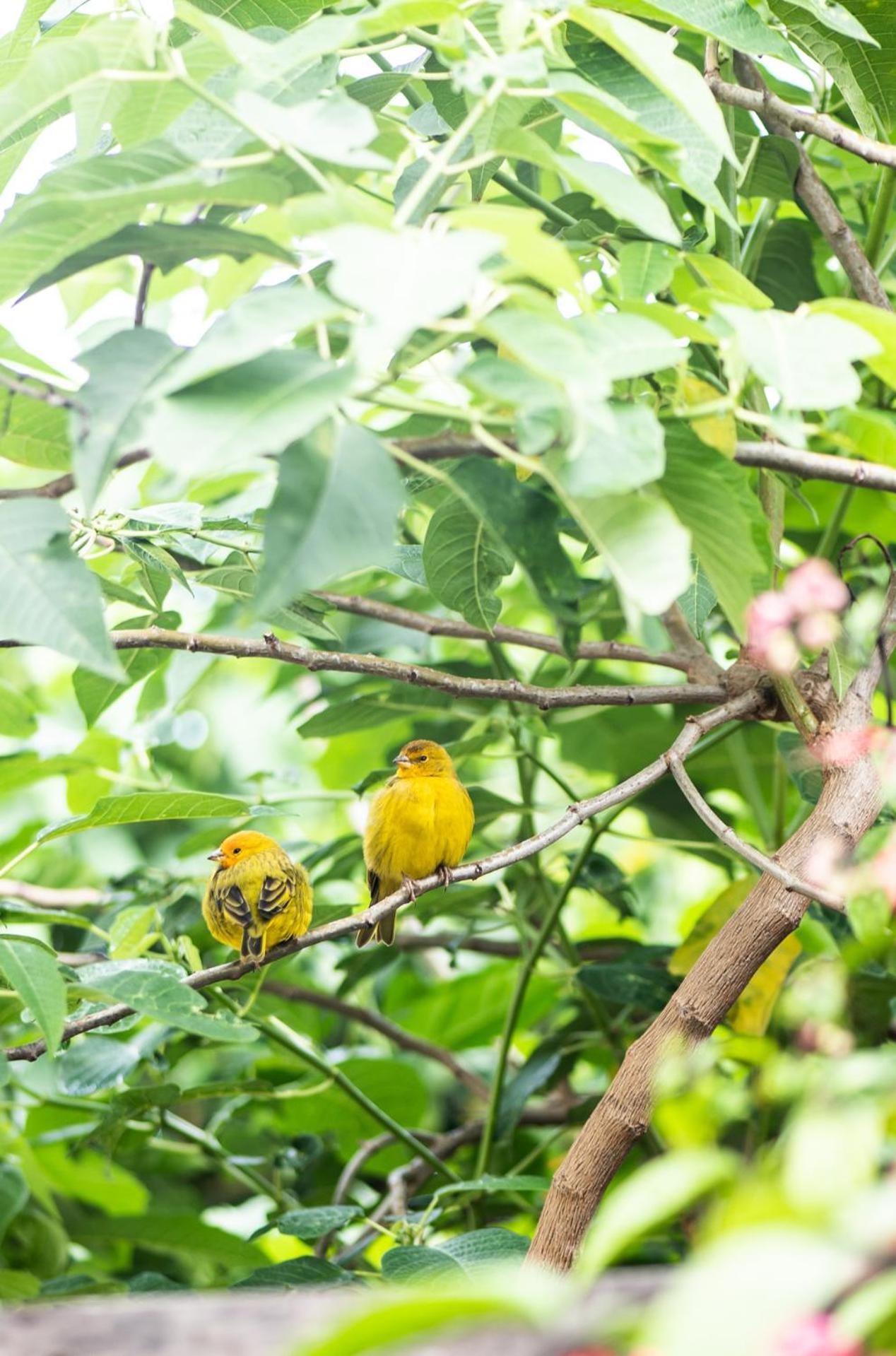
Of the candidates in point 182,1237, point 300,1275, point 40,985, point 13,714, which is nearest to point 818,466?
point 40,985

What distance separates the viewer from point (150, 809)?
170 centimetres

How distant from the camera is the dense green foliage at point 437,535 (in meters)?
0.87

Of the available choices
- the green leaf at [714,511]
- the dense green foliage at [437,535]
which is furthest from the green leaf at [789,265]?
the green leaf at [714,511]

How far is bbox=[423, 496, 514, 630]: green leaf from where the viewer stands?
5.01 ft

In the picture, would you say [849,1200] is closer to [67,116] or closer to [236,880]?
[67,116]

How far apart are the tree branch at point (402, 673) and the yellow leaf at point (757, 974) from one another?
20.2 inches

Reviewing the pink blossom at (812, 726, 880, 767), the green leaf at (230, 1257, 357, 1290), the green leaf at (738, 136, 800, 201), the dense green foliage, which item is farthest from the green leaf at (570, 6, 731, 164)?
the green leaf at (230, 1257, 357, 1290)

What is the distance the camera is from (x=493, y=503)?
3.67 feet

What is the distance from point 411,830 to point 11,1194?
1.04 metres

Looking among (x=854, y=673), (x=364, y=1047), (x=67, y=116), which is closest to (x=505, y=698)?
(x=854, y=673)

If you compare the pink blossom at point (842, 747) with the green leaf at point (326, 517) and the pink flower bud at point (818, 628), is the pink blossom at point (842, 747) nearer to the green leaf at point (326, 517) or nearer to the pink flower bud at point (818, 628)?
the pink flower bud at point (818, 628)

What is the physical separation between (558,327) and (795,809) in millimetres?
2088

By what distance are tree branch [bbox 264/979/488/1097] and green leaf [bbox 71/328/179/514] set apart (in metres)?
1.76

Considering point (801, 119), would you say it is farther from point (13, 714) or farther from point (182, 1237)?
point (182, 1237)
